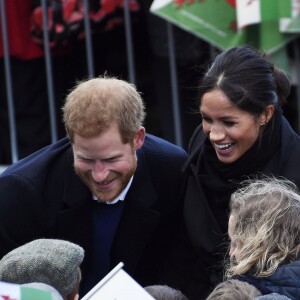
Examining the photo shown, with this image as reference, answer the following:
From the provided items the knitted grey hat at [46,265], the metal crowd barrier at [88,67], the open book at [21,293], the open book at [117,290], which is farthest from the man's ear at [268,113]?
the metal crowd barrier at [88,67]

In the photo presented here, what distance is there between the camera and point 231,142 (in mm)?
3967

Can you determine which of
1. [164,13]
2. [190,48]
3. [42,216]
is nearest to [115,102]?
[42,216]

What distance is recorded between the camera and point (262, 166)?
4.00 meters

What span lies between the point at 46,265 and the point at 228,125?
35.3 inches

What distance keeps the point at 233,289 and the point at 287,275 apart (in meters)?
0.18

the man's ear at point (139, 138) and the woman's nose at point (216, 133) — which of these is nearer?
the woman's nose at point (216, 133)

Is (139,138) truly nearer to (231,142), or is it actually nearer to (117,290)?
(231,142)

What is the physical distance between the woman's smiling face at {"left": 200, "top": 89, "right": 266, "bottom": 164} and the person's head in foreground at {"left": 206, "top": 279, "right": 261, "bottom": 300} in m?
0.81

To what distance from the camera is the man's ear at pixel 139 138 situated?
406 cm

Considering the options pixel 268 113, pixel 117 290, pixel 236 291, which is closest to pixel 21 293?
pixel 117 290

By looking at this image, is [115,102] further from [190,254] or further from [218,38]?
[218,38]

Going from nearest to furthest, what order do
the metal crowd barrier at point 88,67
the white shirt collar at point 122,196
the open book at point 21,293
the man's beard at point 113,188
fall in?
the open book at point 21,293, the man's beard at point 113,188, the white shirt collar at point 122,196, the metal crowd barrier at point 88,67

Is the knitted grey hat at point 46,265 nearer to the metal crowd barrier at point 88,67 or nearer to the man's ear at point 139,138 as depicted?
the man's ear at point 139,138

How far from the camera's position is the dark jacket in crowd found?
162 inches
